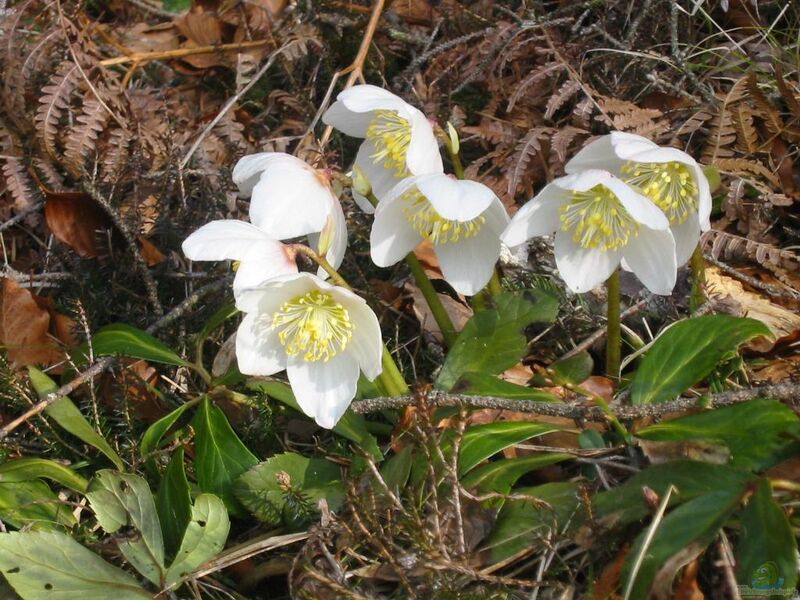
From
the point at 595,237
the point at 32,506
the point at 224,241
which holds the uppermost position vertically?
the point at 224,241

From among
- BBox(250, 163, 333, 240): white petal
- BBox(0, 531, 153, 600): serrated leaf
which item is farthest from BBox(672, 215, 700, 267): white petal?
BBox(0, 531, 153, 600): serrated leaf

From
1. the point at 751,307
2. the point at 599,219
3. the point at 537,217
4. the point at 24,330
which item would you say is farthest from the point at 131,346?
the point at 751,307

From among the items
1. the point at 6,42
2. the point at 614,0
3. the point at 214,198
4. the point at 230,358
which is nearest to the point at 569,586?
the point at 230,358

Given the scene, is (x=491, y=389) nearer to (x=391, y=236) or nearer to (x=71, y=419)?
(x=391, y=236)

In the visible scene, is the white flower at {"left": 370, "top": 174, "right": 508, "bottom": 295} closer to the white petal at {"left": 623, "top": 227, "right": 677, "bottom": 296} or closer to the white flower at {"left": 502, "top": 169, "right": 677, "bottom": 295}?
the white flower at {"left": 502, "top": 169, "right": 677, "bottom": 295}

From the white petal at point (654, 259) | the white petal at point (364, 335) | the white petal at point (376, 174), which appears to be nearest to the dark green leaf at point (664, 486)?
the white petal at point (654, 259)

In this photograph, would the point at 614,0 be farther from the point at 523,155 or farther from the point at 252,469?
the point at 252,469
